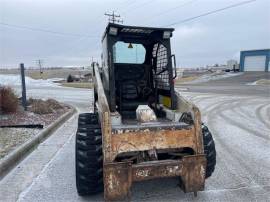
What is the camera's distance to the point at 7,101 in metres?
10.7

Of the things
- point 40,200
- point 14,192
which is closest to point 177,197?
point 40,200

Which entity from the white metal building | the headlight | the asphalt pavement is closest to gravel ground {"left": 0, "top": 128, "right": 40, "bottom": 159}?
the asphalt pavement

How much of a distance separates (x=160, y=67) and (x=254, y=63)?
160 ft

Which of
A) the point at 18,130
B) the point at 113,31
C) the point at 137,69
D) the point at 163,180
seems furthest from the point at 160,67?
the point at 18,130

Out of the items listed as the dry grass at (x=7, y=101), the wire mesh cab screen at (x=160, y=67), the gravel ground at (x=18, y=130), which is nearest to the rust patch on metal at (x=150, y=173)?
the wire mesh cab screen at (x=160, y=67)

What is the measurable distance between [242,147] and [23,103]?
8199mm

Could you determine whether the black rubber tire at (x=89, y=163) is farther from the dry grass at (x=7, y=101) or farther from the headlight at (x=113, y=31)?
the dry grass at (x=7, y=101)

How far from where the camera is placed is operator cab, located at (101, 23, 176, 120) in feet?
17.5

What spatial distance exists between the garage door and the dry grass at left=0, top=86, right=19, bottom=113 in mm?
45411

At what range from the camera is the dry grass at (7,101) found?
1070 centimetres

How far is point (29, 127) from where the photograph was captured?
29.7 ft

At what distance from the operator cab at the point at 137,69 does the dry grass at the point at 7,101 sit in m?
5.90

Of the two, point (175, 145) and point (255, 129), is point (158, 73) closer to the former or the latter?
point (175, 145)

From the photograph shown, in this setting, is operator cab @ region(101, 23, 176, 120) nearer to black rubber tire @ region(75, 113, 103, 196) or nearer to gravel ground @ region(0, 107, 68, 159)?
black rubber tire @ region(75, 113, 103, 196)
